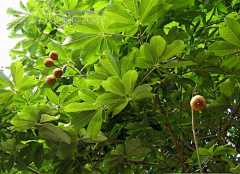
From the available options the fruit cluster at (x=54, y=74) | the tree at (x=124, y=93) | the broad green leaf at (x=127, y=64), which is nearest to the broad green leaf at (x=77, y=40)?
the tree at (x=124, y=93)

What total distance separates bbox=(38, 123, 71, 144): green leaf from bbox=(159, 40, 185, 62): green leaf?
17.1 inches

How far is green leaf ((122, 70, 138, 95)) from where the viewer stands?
1.05m

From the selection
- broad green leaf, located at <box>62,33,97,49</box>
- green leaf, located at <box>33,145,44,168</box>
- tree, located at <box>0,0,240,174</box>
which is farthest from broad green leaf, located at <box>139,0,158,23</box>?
green leaf, located at <box>33,145,44,168</box>

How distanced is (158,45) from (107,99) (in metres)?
0.24

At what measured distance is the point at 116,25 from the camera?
1.23 metres

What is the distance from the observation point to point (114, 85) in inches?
42.1

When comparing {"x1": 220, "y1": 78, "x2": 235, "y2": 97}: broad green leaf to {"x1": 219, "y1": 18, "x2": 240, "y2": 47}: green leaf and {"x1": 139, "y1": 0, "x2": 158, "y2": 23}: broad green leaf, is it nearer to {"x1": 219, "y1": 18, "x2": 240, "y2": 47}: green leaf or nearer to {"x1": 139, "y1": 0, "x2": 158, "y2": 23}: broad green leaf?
{"x1": 219, "y1": 18, "x2": 240, "y2": 47}: green leaf

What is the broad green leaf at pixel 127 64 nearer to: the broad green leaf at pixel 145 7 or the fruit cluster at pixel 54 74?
the broad green leaf at pixel 145 7

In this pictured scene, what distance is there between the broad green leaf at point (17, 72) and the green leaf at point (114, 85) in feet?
1.18

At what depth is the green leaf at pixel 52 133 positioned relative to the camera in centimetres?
118

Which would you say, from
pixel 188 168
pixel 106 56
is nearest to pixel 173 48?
pixel 106 56

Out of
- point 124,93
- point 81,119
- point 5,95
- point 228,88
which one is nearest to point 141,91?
point 124,93

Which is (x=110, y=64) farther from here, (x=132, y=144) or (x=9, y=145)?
(x=9, y=145)

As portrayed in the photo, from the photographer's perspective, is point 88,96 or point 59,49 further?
point 59,49
